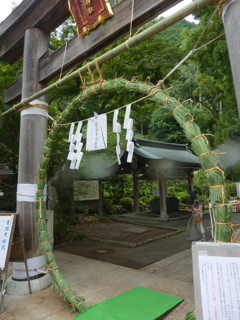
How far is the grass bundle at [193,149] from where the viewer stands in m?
2.04

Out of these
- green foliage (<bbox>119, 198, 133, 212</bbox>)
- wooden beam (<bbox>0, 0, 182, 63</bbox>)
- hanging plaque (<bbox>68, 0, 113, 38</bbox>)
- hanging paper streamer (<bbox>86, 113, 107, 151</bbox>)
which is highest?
wooden beam (<bbox>0, 0, 182, 63</bbox>)

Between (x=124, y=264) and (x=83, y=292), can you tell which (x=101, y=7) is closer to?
(x=83, y=292)

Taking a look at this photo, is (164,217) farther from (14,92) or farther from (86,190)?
(14,92)

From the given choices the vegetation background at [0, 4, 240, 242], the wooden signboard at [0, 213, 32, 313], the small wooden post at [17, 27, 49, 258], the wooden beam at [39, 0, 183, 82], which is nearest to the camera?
the wooden beam at [39, 0, 183, 82]

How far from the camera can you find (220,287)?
1729mm

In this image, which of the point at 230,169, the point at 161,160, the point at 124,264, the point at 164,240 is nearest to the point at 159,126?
the point at 230,169

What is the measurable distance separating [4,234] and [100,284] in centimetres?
190

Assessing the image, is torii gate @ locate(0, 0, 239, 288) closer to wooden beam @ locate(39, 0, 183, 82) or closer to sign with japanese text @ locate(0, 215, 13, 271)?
wooden beam @ locate(39, 0, 183, 82)

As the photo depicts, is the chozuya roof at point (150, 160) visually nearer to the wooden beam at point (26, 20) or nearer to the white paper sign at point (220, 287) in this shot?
the wooden beam at point (26, 20)

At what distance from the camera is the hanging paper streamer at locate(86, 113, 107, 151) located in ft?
10.7

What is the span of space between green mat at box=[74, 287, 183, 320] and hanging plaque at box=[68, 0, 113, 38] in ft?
13.4

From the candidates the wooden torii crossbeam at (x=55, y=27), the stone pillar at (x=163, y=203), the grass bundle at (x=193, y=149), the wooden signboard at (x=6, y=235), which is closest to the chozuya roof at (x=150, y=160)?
the stone pillar at (x=163, y=203)

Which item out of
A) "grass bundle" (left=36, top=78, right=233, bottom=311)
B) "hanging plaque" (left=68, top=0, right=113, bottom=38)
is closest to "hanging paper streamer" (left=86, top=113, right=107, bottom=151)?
"grass bundle" (left=36, top=78, right=233, bottom=311)

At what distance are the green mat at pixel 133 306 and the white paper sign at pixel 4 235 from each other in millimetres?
1365
